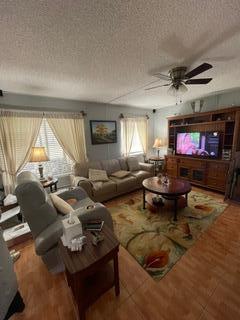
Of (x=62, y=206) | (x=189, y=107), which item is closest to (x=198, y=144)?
(x=189, y=107)

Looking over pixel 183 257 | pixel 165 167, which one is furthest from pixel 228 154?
pixel 183 257

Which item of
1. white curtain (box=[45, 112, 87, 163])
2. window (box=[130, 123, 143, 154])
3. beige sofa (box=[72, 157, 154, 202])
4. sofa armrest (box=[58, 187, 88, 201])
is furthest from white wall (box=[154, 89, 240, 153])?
sofa armrest (box=[58, 187, 88, 201])

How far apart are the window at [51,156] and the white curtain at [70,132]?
14cm

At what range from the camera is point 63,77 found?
2164 mm

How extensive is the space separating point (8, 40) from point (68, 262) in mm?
1991

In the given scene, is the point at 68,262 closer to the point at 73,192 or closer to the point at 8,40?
the point at 73,192

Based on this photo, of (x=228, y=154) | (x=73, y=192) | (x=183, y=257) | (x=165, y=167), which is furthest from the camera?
(x=165, y=167)

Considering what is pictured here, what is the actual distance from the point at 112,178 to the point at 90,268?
2.53 m

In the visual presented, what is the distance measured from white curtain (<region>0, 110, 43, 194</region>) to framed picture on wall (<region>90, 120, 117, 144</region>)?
→ 4.25 ft

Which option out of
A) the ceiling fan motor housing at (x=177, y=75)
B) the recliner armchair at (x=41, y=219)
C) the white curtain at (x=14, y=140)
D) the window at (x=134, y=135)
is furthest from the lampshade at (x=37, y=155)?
the ceiling fan motor housing at (x=177, y=75)

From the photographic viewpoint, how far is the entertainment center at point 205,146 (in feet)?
10.8

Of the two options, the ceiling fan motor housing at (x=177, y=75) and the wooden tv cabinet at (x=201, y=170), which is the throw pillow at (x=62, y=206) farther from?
the wooden tv cabinet at (x=201, y=170)

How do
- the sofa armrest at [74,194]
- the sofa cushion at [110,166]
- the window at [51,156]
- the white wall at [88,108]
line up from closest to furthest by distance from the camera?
the sofa armrest at [74,194] → the white wall at [88,108] → the window at [51,156] → the sofa cushion at [110,166]

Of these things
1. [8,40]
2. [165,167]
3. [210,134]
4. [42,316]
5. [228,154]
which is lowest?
[42,316]
